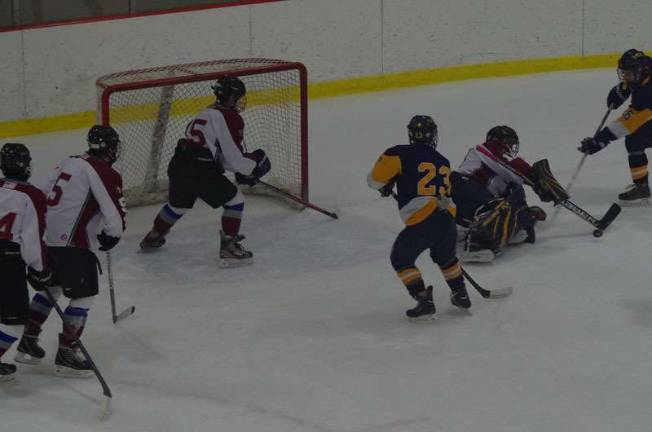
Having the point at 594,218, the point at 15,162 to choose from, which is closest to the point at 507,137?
the point at 594,218

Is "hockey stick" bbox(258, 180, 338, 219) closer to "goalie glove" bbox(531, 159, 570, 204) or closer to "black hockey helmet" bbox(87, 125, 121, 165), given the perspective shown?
"goalie glove" bbox(531, 159, 570, 204)

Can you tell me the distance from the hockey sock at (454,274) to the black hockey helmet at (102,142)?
59.8 inches

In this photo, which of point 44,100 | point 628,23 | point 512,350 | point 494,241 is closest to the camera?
point 512,350

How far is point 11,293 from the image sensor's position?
4973 mm

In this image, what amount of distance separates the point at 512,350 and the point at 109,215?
170 cm

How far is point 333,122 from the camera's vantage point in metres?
9.16

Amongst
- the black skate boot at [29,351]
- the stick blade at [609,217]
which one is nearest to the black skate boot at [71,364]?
the black skate boot at [29,351]

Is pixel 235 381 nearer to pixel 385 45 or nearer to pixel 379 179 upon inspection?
pixel 379 179

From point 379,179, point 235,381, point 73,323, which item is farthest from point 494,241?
point 73,323

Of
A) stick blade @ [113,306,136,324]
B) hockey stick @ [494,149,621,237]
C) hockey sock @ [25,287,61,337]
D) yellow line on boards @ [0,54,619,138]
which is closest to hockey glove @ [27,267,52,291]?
hockey sock @ [25,287,61,337]

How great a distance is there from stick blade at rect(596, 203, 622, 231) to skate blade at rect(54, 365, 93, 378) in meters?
2.93

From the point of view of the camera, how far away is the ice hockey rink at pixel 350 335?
16.2ft

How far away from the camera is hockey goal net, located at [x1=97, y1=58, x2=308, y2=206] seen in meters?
7.27

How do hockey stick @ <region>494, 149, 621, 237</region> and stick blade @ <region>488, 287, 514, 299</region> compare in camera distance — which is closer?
stick blade @ <region>488, 287, 514, 299</region>
